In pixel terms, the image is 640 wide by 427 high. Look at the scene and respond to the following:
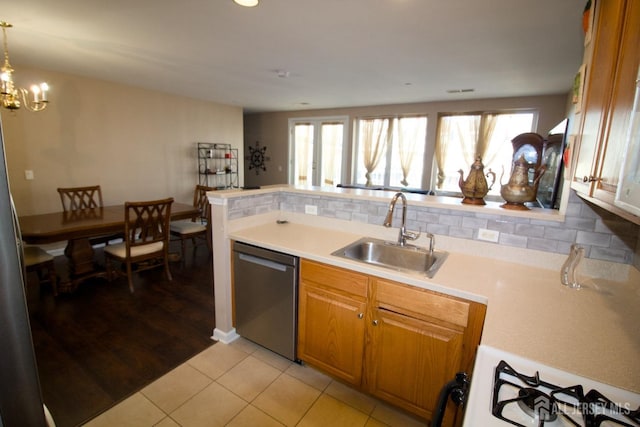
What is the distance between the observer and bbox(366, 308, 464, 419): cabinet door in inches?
57.4

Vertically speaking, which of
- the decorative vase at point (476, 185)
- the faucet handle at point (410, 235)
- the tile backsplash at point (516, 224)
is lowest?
the faucet handle at point (410, 235)

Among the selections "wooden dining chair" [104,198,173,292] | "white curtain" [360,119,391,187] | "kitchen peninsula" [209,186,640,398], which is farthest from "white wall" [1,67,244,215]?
"kitchen peninsula" [209,186,640,398]

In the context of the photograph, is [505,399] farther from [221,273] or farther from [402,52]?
[402,52]

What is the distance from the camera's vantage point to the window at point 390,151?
5.98 meters

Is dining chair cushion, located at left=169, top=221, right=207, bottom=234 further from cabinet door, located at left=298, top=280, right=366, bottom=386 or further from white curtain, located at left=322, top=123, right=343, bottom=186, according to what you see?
white curtain, located at left=322, top=123, right=343, bottom=186

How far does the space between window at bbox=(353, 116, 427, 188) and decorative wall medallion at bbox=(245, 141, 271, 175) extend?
2.52 m

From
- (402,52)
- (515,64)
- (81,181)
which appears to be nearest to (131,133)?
(81,181)

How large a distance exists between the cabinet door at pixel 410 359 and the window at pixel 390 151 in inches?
190

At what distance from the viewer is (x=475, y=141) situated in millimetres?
5465

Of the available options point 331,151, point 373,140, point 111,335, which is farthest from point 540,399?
point 331,151

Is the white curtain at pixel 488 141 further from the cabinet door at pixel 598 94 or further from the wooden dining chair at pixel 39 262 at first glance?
the wooden dining chair at pixel 39 262

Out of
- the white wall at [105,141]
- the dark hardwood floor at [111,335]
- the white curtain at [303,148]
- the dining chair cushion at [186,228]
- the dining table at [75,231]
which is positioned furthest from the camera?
the white curtain at [303,148]

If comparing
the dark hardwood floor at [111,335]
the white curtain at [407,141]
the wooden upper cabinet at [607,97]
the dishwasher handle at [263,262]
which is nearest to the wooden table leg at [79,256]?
the dark hardwood floor at [111,335]

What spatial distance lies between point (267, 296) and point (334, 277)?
0.56 meters
